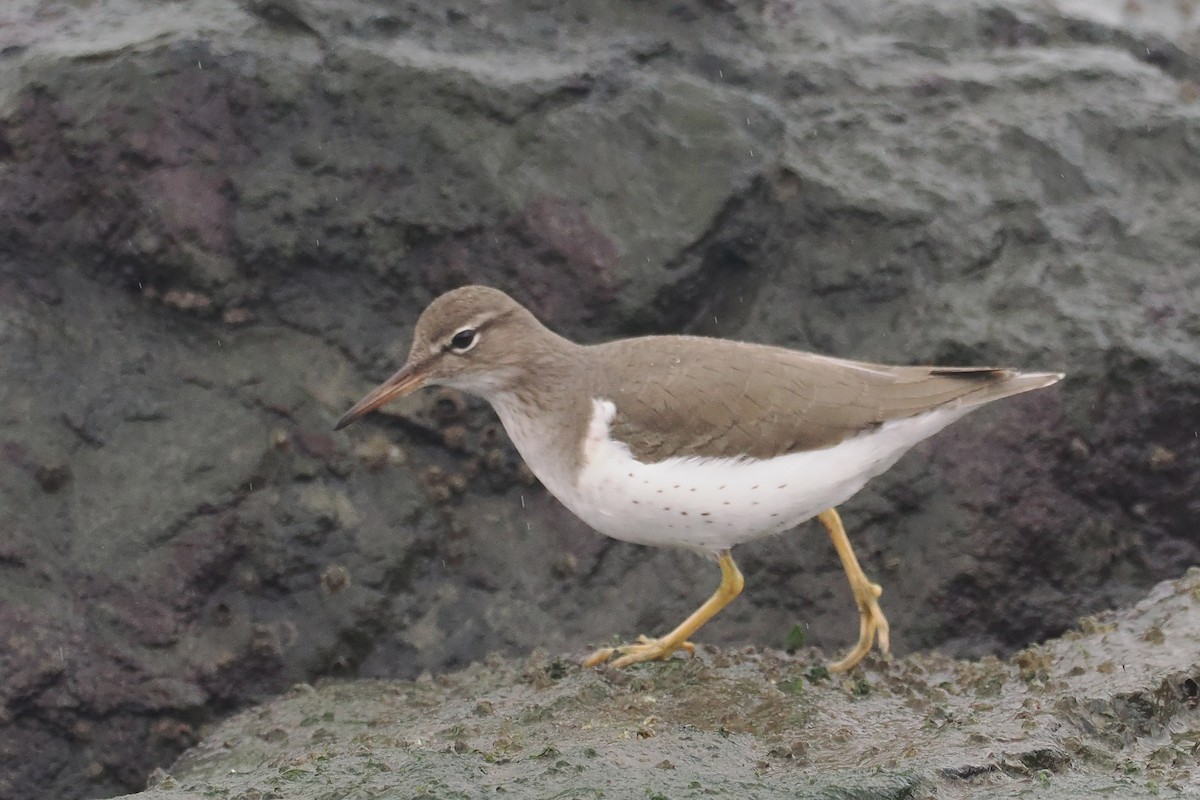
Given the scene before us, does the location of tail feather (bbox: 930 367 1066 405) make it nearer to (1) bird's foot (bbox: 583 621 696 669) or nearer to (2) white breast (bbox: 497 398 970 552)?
(2) white breast (bbox: 497 398 970 552)

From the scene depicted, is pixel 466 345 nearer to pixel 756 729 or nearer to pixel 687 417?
pixel 687 417

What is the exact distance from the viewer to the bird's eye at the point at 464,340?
628 cm

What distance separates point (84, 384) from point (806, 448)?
3633mm

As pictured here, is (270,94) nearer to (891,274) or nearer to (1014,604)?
(891,274)

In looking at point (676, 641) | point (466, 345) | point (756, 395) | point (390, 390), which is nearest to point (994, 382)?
point (756, 395)

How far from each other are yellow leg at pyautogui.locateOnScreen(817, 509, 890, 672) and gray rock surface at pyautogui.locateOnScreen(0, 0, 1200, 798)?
2.30 ft

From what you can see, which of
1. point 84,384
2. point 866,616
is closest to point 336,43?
point 84,384

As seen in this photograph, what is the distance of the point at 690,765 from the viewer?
457 cm

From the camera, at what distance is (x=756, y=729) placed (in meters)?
5.16

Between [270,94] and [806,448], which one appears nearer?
[806,448]

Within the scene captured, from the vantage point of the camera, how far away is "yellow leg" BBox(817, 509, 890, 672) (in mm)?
6406

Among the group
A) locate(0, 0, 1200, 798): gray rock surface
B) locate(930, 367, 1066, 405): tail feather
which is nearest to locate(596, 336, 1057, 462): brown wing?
locate(930, 367, 1066, 405): tail feather

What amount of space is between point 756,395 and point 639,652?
129 centimetres

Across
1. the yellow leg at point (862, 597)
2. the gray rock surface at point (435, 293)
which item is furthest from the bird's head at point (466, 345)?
the yellow leg at point (862, 597)
